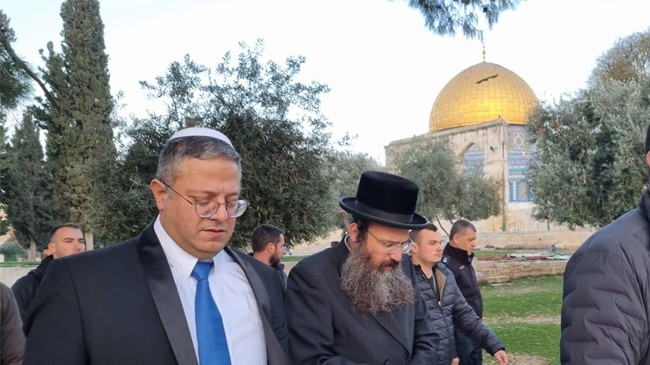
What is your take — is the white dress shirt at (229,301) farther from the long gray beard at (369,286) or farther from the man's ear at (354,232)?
the man's ear at (354,232)

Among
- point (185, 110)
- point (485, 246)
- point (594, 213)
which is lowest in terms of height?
point (485, 246)

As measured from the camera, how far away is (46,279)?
209 centimetres

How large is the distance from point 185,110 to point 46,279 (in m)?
11.8

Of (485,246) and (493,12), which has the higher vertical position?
(493,12)

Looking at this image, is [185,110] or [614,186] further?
[614,186]

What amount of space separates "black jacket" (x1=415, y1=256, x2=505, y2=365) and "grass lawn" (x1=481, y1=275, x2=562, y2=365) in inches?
153

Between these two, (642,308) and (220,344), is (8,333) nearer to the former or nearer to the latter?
(220,344)

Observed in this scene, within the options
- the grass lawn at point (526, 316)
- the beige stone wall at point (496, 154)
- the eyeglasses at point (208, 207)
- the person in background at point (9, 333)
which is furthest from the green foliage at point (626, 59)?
the eyeglasses at point (208, 207)

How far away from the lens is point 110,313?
208cm

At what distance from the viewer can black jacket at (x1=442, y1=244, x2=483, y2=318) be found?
6.36 m

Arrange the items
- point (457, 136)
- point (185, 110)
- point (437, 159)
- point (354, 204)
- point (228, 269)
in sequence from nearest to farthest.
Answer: point (228, 269), point (354, 204), point (185, 110), point (437, 159), point (457, 136)

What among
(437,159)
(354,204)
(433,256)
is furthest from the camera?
(437,159)

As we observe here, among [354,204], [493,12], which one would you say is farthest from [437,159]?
[354,204]

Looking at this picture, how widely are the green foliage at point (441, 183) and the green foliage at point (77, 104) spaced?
81.4ft
